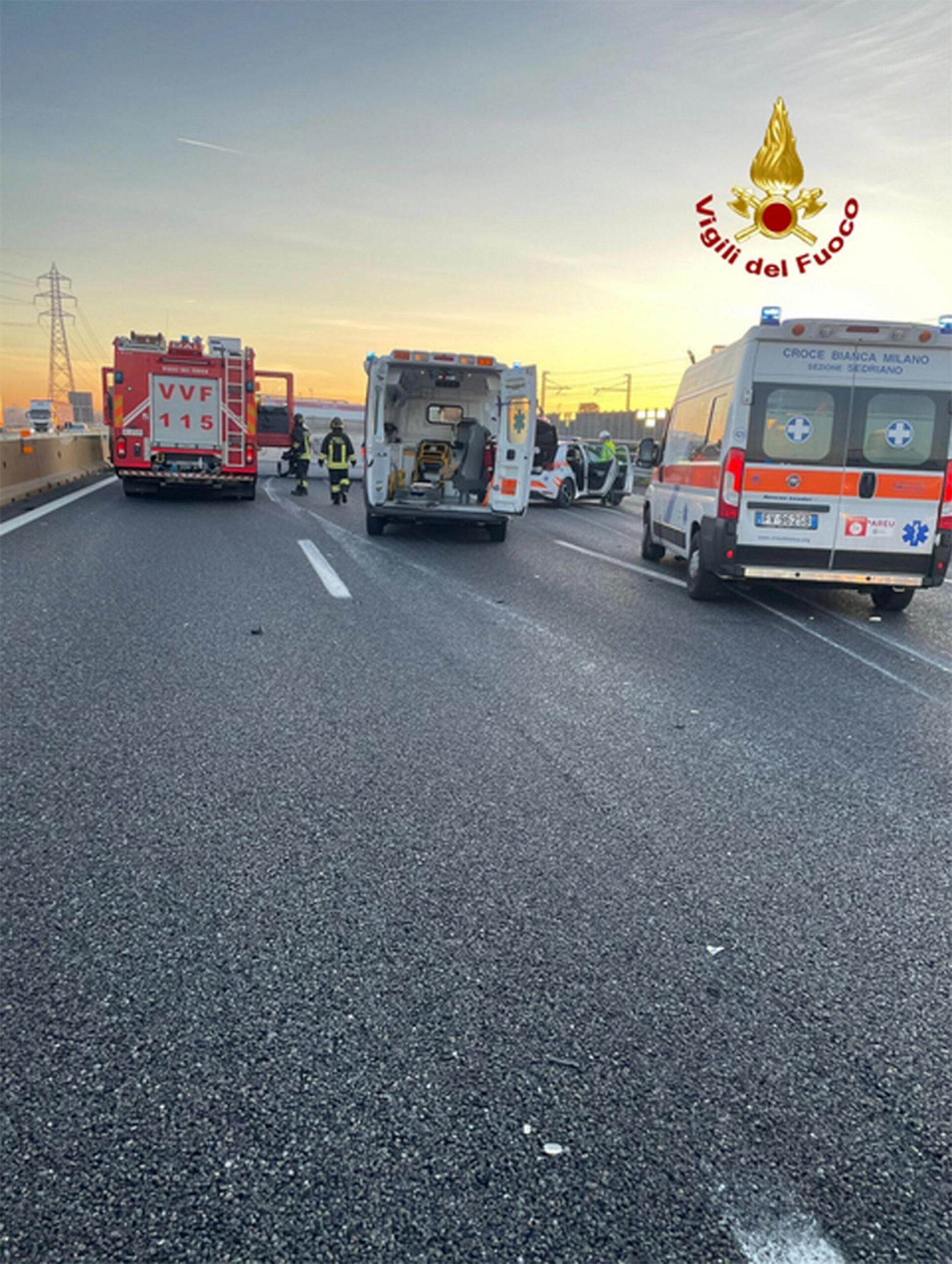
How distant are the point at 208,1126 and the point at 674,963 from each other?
1422 mm

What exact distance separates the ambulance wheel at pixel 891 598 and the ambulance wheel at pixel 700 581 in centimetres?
160

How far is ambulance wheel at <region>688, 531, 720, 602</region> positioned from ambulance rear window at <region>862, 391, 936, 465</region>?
5.78ft

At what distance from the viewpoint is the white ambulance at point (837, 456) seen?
8.44m

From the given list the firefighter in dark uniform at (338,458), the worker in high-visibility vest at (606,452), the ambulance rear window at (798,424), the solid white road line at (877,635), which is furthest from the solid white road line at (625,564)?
the worker in high-visibility vest at (606,452)

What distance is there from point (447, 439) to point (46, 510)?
6.57 metres

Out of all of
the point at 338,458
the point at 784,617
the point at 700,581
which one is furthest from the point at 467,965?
the point at 338,458

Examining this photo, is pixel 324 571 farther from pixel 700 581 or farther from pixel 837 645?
pixel 837 645

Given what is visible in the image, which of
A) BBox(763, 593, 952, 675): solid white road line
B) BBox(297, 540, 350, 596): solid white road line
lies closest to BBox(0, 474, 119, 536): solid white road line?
BBox(297, 540, 350, 596): solid white road line

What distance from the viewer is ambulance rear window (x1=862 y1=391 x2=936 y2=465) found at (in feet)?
27.9

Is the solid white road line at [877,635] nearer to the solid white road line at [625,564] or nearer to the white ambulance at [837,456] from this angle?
the white ambulance at [837,456]

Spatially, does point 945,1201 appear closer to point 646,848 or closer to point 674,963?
point 674,963

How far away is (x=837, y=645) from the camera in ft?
25.2

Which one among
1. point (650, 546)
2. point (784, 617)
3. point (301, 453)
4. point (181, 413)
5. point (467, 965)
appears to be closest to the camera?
point (467, 965)

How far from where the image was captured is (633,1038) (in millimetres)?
2523
